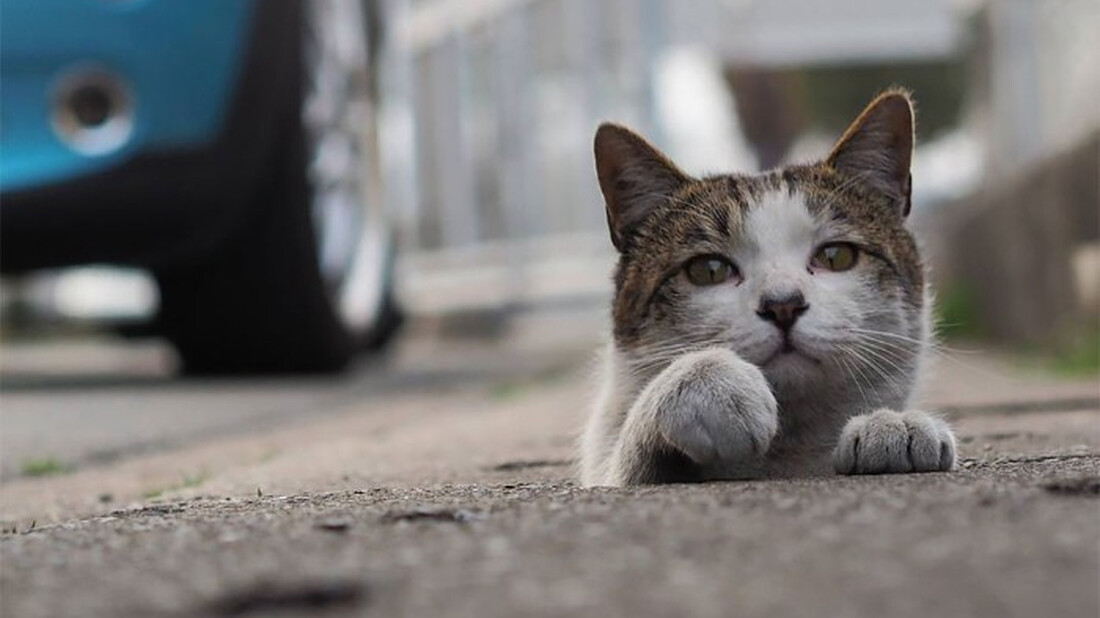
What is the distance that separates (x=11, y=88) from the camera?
182 inches

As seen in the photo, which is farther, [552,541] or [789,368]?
[789,368]

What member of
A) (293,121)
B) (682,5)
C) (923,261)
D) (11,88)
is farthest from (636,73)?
(923,261)

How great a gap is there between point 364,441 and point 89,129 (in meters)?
1.79

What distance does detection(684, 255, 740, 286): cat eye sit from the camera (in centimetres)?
234

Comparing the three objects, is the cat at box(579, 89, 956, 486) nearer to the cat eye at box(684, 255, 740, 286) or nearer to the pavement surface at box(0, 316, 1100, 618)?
the cat eye at box(684, 255, 740, 286)

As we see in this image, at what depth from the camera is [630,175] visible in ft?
8.48

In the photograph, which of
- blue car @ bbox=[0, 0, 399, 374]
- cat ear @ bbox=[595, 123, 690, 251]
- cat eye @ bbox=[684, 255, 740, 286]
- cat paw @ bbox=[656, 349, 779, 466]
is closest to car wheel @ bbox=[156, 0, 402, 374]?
blue car @ bbox=[0, 0, 399, 374]

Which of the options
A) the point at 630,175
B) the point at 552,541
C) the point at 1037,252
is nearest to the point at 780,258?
the point at 630,175

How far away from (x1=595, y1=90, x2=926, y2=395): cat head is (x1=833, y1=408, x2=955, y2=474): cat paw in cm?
22

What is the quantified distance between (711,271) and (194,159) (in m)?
2.81

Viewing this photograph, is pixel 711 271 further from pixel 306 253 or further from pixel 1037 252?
pixel 1037 252

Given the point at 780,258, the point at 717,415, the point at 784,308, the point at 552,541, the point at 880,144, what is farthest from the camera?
the point at 880,144

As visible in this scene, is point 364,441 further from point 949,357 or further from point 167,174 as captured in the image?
point 167,174

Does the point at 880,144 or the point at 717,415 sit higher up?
the point at 880,144
